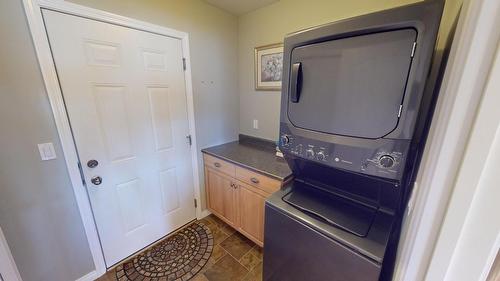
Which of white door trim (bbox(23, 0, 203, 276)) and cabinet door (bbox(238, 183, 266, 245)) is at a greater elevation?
white door trim (bbox(23, 0, 203, 276))

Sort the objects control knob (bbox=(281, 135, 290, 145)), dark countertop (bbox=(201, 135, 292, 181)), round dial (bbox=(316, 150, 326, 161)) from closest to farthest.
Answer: round dial (bbox=(316, 150, 326, 161))
control knob (bbox=(281, 135, 290, 145))
dark countertop (bbox=(201, 135, 292, 181))

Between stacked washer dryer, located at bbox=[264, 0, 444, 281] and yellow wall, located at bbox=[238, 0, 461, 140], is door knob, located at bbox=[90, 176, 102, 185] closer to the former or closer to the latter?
stacked washer dryer, located at bbox=[264, 0, 444, 281]

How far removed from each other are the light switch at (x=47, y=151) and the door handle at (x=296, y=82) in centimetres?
157

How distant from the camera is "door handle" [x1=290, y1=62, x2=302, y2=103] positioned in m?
0.90

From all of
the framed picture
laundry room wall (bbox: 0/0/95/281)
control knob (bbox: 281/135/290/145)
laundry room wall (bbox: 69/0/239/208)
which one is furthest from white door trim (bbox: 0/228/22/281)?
the framed picture

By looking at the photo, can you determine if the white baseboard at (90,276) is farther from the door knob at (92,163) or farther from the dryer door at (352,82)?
the dryer door at (352,82)

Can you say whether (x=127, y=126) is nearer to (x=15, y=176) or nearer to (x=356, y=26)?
(x=15, y=176)

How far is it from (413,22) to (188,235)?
2.30 m

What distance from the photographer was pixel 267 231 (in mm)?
1156

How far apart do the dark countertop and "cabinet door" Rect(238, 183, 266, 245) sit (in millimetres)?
229

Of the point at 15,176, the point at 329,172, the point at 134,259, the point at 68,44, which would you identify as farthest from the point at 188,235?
the point at 68,44

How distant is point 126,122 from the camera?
5.03 ft

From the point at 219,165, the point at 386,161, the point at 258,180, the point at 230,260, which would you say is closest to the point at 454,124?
the point at 386,161

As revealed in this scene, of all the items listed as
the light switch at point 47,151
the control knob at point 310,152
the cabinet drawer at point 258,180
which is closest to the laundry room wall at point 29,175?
the light switch at point 47,151
